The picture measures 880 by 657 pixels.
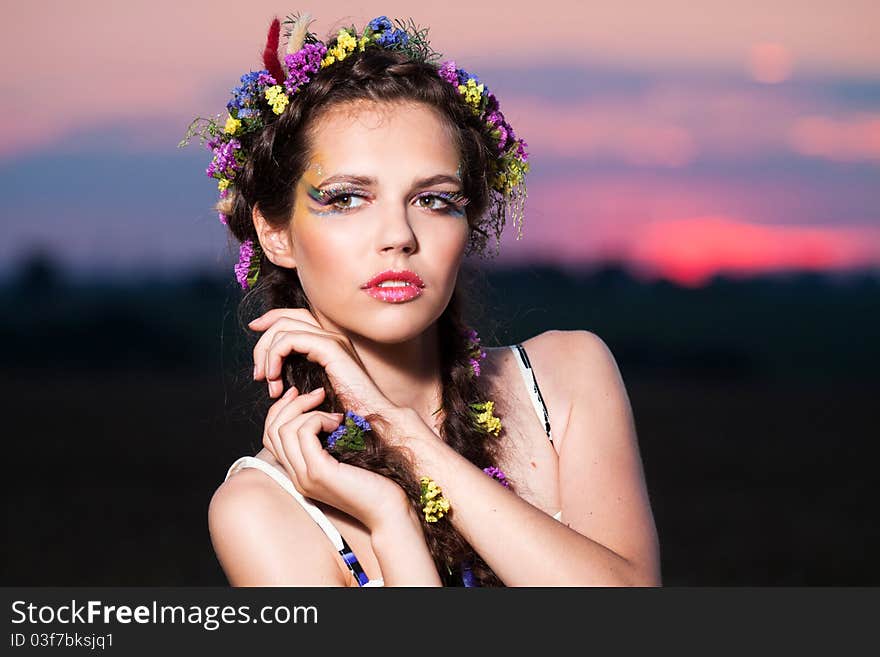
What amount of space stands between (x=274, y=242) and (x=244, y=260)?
0.74 ft

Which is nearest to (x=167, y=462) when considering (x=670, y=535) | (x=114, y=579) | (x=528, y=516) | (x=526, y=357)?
(x=114, y=579)

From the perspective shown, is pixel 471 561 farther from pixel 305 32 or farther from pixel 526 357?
pixel 305 32

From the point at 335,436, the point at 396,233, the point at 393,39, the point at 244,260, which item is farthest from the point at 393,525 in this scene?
the point at 393,39

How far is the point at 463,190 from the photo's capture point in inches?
141

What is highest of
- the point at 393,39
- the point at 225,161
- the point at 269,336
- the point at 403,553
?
the point at 393,39

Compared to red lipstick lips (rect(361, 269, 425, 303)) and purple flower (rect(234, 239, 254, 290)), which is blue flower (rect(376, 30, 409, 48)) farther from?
red lipstick lips (rect(361, 269, 425, 303))

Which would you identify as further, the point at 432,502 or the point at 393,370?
the point at 393,370

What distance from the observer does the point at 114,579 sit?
8.18 meters

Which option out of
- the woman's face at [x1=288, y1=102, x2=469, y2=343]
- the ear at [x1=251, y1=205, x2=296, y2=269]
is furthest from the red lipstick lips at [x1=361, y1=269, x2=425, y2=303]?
the ear at [x1=251, y1=205, x2=296, y2=269]

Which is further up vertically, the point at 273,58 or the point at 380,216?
the point at 273,58

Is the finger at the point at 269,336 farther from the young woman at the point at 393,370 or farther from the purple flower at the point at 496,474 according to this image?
the purple flower at the point at 496,474

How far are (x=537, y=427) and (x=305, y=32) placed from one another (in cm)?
155

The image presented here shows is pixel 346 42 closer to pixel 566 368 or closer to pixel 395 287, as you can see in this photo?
pixel 395 287

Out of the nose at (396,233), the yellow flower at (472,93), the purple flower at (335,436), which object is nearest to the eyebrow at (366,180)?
the nose at (396,233)
